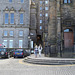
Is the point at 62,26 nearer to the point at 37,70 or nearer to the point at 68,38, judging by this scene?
the point at 68,38

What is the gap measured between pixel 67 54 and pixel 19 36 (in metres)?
23.0

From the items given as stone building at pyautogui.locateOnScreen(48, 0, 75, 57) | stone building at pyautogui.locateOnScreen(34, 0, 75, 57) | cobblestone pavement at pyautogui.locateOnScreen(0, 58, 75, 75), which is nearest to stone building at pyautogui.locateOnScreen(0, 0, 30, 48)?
stone building at pyautogui.locateOnScreen(34, 0, 75, 57)

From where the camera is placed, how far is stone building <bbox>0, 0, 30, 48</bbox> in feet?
135

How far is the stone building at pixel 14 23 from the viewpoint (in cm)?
4109

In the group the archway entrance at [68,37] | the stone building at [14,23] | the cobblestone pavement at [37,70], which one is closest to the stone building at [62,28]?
the archway entrance at [68,37]

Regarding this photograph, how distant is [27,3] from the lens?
137 ft

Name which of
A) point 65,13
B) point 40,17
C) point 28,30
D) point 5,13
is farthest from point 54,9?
point 40,17

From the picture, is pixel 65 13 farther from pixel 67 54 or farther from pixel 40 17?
pixel 40 17

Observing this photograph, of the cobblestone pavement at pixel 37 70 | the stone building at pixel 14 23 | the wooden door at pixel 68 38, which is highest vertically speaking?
the stone building at pixel 14 23

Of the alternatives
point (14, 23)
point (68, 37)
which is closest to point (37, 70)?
point (68, 37)

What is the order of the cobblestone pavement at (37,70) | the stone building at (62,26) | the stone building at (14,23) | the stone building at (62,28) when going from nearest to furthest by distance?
the cobblestone pavement at (37,70)
the stone building at (62,28)
the stone building at (62,26)
the stone building at (14,23)

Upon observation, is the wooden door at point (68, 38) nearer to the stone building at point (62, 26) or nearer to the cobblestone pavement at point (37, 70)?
the stone building at point (62, 26)

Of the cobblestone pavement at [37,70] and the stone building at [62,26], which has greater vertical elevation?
the stone building at [62,26]

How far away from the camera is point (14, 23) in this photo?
41.5 meters
